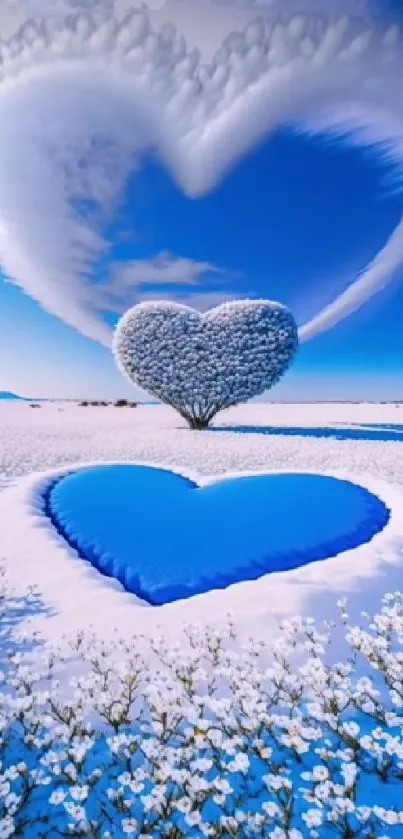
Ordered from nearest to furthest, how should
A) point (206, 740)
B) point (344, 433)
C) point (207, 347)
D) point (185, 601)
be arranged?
point (206, 740), point (185, 601), point (207, 347), point (344, 433)

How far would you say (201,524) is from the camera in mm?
7973

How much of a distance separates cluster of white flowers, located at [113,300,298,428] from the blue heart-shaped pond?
40.6ft

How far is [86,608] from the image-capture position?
205 inches

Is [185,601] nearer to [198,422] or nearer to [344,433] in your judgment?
[344,433]

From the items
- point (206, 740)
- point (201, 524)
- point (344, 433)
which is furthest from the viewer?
point (344, 433)

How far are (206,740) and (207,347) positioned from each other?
20772mm

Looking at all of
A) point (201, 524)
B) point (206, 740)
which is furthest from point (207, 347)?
point (206, 740)

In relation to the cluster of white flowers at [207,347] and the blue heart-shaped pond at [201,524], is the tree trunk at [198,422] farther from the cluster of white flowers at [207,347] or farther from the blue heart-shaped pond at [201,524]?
the blue heart-shaped pond at [201,524]

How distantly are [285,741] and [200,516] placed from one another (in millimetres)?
5395

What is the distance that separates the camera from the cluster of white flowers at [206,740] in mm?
2580

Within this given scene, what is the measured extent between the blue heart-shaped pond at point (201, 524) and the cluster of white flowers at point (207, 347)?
12363mm

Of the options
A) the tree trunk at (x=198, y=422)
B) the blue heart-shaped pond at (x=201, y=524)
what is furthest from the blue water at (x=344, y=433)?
the blue heart-shaped pond at (x=201, y=524)

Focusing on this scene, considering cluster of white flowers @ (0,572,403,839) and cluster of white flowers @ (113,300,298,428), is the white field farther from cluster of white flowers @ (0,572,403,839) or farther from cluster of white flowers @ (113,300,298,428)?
cluster of white flowers @ (113,300,298,428)

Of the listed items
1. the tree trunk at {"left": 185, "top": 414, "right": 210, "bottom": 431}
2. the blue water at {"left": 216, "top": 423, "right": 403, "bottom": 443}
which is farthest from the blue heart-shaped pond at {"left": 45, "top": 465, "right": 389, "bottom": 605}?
the tree trunk at {"left": 185, "top": 414, "right": 210, "bottom": 431}
